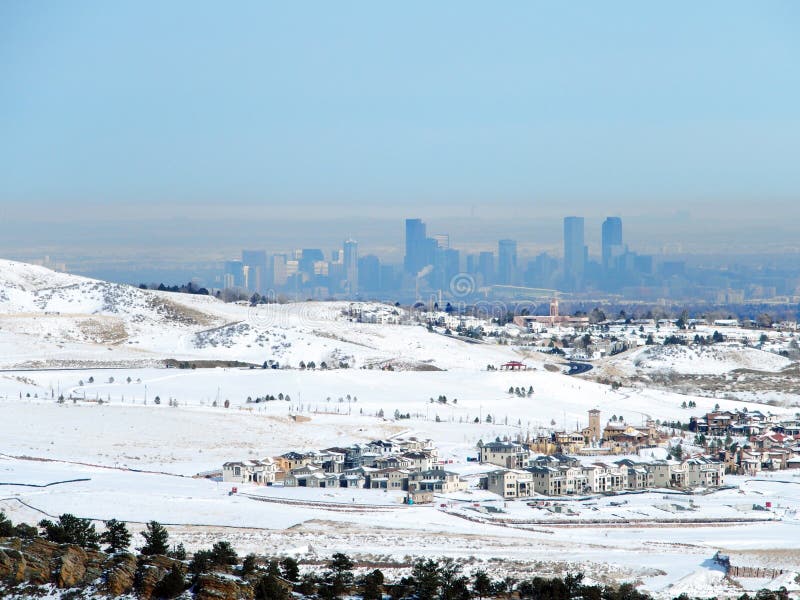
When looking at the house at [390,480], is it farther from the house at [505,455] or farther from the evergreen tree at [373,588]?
the evergreen tree at [373,588]

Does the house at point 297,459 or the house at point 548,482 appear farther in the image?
the house at point 297,459

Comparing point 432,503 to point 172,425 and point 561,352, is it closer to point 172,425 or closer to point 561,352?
point 172,425

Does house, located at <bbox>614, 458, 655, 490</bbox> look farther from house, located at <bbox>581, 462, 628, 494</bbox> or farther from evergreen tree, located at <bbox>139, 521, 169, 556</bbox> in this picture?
evergreen tree, located at <bbox>139, 521, 169, 556</bbox>

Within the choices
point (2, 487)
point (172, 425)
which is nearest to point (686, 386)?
point (172, 425)

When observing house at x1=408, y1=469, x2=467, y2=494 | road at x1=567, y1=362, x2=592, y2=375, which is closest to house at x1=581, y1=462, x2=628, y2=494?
house at x1=408, y1=469, x2=467, y2=494

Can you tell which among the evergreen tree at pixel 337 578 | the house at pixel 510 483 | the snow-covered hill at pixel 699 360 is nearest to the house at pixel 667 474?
the house at pixel 510 483

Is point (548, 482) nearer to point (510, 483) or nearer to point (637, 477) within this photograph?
point (510, 483)
